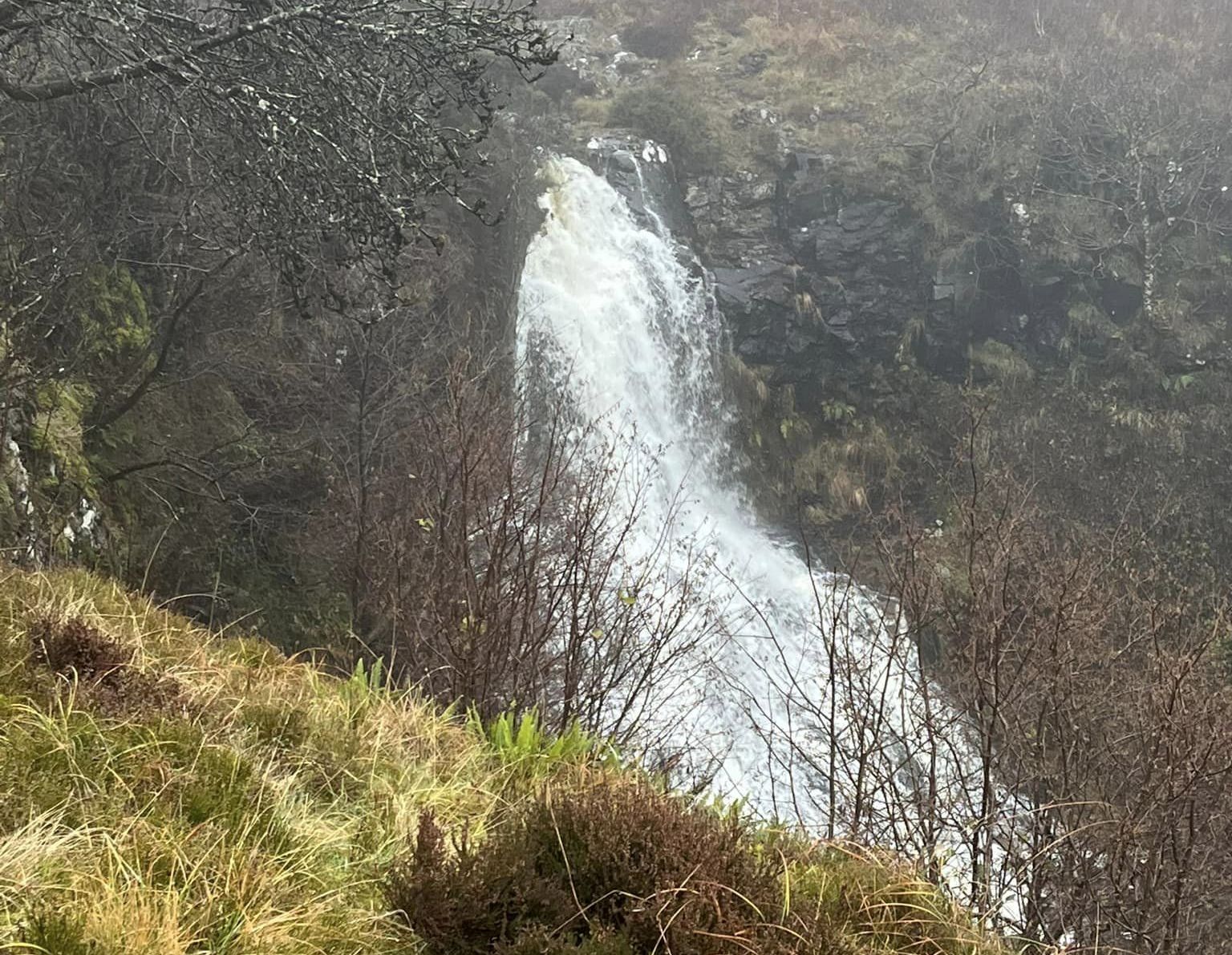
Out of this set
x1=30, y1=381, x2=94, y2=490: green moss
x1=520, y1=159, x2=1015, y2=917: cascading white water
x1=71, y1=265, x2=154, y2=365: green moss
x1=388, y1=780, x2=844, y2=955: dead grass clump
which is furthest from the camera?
x1=520, y1=159, x2=1015, y2=917: cascading white water

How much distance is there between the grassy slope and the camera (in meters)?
1.54

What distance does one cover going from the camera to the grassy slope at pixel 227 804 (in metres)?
1.54

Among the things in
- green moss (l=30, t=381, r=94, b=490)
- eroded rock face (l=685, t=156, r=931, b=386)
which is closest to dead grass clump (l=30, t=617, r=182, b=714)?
green moss (l=30, t=381, r=94, b=490)

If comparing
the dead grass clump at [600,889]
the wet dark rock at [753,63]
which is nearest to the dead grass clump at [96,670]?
the dead grass clump at [600,889]

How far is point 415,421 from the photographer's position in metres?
9.82

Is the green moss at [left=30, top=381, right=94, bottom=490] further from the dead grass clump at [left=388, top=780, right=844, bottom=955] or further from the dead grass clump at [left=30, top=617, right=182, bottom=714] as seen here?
the dead grass clump at [left=388, top=780, right=844, bottom=955]

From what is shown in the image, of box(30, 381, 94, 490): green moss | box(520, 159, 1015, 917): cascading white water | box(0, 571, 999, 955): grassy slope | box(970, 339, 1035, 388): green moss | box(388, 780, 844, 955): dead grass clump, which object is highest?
box(970, 339, 1035, 388): green moss

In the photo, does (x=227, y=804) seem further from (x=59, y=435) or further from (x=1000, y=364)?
(x=1000, y=364)

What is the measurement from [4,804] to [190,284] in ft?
23.9

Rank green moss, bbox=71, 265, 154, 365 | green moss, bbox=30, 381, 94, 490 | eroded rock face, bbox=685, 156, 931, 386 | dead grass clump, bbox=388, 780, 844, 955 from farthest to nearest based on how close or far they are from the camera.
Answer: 1. eroded rock face, bbox=685, 156, 931, 386
2. green moss, bbox=71, 265, 154, 365
3. green moss, bbox=30, 381, 94, 490
4. dead grass clump, bbox=388, 780, 844, 955

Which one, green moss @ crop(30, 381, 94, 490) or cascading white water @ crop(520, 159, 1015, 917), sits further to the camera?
cascading white water @ crop(520, 159, 1015, 917)

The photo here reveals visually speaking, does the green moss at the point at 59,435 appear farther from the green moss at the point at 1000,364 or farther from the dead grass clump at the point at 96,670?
the green moss at the point at 1000,364

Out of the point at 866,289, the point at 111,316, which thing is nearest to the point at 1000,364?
the point at 866,289

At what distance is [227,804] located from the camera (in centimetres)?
202
